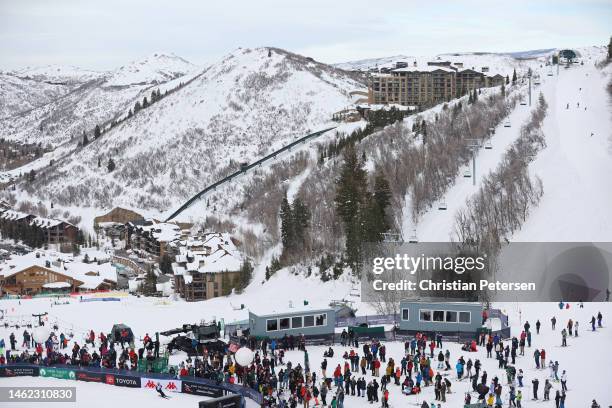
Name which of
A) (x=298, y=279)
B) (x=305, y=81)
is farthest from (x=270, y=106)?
(x=298, y=279)

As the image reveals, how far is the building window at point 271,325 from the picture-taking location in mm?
32656

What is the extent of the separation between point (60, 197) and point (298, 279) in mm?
87827

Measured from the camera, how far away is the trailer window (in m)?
33.0

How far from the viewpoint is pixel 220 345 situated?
31.0m

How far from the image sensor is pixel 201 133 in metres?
141

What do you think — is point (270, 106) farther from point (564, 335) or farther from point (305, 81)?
point (564, 335)

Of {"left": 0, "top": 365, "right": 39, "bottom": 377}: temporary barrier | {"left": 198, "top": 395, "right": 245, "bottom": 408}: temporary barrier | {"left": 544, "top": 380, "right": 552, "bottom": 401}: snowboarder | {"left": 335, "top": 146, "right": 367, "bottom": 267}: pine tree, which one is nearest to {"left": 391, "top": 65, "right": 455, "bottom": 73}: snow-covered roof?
{"left": 335, "top": 146, "right": 367, "bottom": 267}: pine tree

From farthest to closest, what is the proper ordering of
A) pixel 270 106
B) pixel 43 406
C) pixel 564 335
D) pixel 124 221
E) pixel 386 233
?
pixel 270 106 → pixel 124 221 → pixel 386 233 → pixel 564 335 → pixel 43 406

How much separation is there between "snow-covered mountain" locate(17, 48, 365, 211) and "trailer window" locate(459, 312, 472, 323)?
9332cm

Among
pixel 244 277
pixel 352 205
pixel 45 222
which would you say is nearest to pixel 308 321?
pixel 352 205

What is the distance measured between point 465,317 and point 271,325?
8.19 meters

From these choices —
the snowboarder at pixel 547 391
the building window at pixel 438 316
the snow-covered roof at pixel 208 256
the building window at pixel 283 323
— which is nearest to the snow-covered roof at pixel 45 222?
the snow-covered roof at pixel 208 256

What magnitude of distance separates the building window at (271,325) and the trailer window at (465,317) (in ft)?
25.6

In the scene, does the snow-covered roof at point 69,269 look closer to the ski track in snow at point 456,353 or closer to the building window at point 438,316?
the ski track in snow at point 456,353
